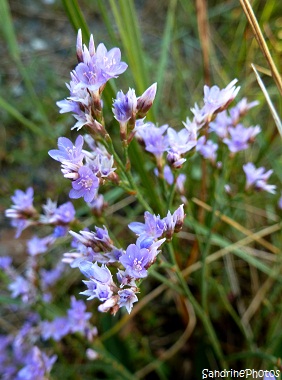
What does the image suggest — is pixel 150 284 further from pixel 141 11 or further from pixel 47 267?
pixel 141 11

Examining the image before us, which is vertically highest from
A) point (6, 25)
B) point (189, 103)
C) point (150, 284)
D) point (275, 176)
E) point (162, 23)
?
point (162, 23)

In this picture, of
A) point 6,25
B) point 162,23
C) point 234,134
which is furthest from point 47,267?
point 162,23

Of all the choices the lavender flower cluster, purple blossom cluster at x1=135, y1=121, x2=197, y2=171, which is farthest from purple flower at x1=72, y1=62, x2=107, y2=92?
purple blossom cluster at x1=135, y1=121, x2=197, y2=171

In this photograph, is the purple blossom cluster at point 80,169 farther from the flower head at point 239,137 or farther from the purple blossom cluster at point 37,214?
the flower head at point 239,137

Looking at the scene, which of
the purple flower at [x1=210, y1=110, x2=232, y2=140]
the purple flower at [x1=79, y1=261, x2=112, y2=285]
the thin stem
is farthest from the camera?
the purple flower at [x1=210, y1=110, x2=232, y2=140]

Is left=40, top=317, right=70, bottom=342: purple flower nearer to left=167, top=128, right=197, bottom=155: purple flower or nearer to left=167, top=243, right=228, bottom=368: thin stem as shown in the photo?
left=167, top=243, right=228, bottom=368: thin stem

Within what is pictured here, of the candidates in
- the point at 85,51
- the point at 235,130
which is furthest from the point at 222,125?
the point at 85,51

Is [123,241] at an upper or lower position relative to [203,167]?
lower
